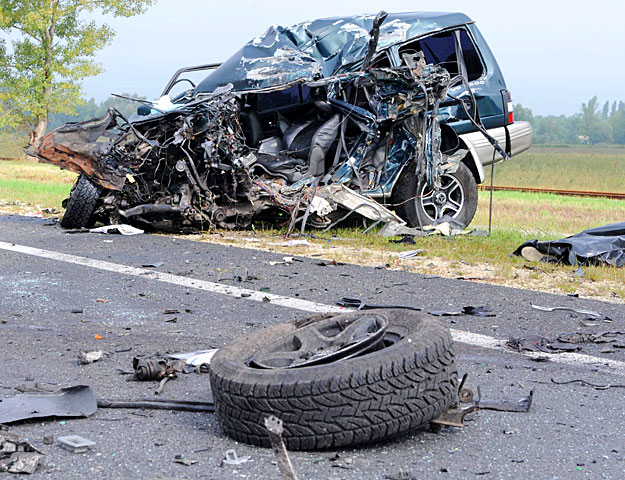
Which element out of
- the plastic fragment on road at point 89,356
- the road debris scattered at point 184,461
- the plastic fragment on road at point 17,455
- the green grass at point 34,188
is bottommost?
the green grass at point 34,188

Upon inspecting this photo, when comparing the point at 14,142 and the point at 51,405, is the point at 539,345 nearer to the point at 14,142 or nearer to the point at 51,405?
the point at 51,405

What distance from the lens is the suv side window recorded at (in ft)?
30.2

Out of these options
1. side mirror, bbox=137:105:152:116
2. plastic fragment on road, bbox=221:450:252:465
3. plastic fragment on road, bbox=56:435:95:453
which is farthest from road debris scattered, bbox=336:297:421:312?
side mirror, bbox=137:105:152:116

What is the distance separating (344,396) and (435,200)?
21.3ft

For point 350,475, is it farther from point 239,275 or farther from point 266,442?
point 239,275

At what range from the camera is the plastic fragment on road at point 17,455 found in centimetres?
241

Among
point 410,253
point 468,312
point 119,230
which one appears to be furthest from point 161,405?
point 119,230

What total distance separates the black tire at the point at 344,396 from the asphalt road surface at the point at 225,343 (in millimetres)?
72

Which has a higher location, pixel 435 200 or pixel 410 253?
pixel 435 200

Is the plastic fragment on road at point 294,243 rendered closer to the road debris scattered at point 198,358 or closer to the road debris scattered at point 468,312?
the road debris scattered at point 468,312

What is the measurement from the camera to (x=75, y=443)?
263 cm

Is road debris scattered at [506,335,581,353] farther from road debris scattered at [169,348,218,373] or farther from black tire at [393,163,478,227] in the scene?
black tire at [393,163,478,227]

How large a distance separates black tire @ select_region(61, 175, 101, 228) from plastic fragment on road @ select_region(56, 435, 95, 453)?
20.0 ft

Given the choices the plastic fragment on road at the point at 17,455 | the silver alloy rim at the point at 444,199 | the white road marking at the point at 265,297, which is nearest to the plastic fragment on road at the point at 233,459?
the plastic fragment on road at the point at 17,455
